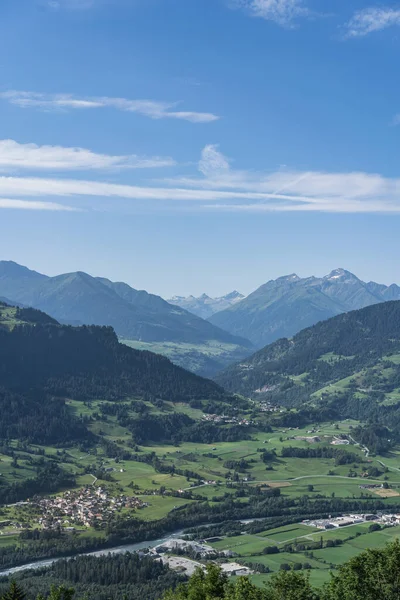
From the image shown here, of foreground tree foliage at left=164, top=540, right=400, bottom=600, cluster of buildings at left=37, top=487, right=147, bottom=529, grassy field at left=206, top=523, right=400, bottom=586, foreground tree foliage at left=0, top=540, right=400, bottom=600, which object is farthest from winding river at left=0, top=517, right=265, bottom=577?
foreground tree foliage at left=164, top=540, right=400, bottom=600

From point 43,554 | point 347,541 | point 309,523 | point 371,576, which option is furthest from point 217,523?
point 371,576

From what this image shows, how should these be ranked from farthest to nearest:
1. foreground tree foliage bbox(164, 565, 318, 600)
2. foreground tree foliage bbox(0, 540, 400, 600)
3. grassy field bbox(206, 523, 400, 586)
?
grassy field bbox(206, 523, 400, 586)
foreground tree foliage bbox(164, 565, 318, 600)
foreground tree foliage bbox(0, 540, 400, 600)

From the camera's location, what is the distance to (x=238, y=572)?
119938mm

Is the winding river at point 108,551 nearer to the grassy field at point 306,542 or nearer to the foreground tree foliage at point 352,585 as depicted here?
the grassy field at point 306,542

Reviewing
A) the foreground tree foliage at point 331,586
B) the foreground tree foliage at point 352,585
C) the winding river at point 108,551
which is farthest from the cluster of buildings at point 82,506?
the foreground tree foliage at point 352,585

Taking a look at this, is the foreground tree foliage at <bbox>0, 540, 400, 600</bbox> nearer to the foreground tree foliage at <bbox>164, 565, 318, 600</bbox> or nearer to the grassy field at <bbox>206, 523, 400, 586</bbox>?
the foreground tree foliage at <bbox>164, 565, 318, 600</bbox>

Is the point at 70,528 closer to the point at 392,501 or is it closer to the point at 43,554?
the point at 43,554

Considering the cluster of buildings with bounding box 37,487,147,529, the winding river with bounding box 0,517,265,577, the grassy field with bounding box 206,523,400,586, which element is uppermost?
the grassy field with bounding box 206,523,400,586

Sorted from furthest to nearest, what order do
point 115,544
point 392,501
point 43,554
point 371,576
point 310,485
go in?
1. point 310,485
2. point 392,501
3. point 115,544
4. point 43,554
5. point 371,576

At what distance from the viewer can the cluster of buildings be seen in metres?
148

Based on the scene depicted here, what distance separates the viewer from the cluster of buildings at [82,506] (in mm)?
148500

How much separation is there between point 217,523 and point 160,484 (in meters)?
32.9

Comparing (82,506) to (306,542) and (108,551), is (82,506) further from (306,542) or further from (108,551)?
(306,542)

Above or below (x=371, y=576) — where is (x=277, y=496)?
below
